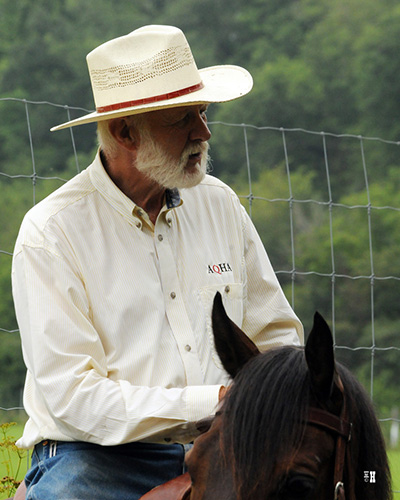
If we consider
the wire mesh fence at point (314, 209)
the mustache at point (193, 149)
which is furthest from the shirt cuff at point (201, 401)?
the wire mesh fence at point (314, 209)

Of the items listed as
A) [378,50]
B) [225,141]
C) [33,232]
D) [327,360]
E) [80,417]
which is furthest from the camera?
[378,50]

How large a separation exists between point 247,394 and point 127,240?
0.97m

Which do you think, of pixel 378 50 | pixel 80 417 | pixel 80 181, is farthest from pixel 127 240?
pixel 378 50

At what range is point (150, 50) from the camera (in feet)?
9.78

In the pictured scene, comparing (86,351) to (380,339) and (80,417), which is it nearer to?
(80,417)

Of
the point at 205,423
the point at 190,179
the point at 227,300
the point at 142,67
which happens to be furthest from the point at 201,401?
the point at 142,67

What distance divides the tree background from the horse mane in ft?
68.9

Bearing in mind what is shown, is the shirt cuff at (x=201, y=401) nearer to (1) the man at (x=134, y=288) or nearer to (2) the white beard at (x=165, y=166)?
(1) the man at (x=134, y=288)

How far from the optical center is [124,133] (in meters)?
3.05

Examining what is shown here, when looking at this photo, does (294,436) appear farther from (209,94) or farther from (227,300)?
(209,94)

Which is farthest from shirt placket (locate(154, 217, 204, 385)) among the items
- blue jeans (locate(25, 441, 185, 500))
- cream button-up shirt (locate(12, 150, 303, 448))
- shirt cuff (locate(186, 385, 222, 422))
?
shirt cuff (locate(186, 385, 222, 422))

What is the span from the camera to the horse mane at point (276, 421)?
200 centimetres

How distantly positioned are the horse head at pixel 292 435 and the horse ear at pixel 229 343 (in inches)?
2.9

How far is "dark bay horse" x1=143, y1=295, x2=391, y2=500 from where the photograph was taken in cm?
199
